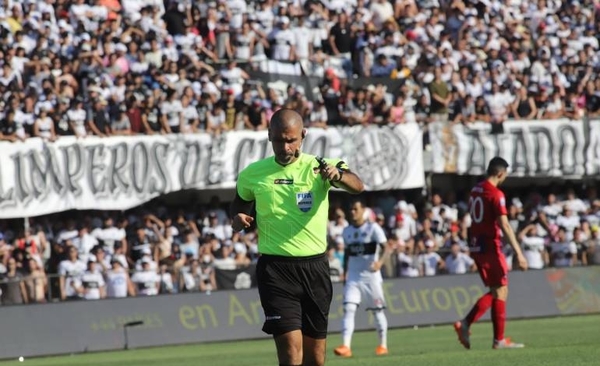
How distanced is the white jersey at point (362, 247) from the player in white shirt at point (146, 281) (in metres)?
6.15

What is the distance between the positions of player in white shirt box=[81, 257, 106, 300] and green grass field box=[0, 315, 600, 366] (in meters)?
1.35

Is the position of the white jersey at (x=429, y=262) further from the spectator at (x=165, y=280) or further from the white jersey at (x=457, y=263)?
the spectator at (x=165, y=280)

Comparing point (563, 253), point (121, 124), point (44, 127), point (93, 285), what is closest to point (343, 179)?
point (93, 285)

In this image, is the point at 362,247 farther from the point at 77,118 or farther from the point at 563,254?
the point at 77,118

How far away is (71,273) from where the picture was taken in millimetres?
24234

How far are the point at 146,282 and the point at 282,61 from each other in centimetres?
774

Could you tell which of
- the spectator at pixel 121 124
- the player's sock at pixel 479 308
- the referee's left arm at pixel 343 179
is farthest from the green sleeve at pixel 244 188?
the spectator at pixel 121 124

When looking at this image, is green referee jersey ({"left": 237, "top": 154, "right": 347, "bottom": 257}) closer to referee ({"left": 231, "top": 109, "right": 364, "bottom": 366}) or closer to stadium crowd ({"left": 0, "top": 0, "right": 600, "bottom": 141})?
referee ({"left": 231, "top": 109, "right": 364, "bottom": 366})

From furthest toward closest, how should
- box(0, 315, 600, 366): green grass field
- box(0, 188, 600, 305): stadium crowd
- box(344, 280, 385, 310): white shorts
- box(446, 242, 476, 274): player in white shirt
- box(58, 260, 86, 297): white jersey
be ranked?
box(446, 242, 476, 274): player in white shirt
box(0, 188, 600, 305): stadium crowd
box(58, 260, 86, 297): white jersey
box(344, 280, 385, 310): white shorts
box(0, 315, 600, 366): green grass field

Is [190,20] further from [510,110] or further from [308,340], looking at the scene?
[308,340]

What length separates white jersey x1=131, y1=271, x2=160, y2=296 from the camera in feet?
78.8

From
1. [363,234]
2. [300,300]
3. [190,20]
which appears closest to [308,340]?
[300,300]

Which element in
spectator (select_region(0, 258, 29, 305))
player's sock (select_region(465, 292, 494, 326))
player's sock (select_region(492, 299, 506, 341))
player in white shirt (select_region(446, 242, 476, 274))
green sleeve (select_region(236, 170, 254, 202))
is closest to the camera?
green sleeve (select_region(236, 170, 254, 202))

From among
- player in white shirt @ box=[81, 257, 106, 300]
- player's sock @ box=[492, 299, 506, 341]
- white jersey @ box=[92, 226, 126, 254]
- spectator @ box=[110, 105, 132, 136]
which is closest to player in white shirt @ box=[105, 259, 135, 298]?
player in white shirt @ box=[81, 257, 106, 300]
